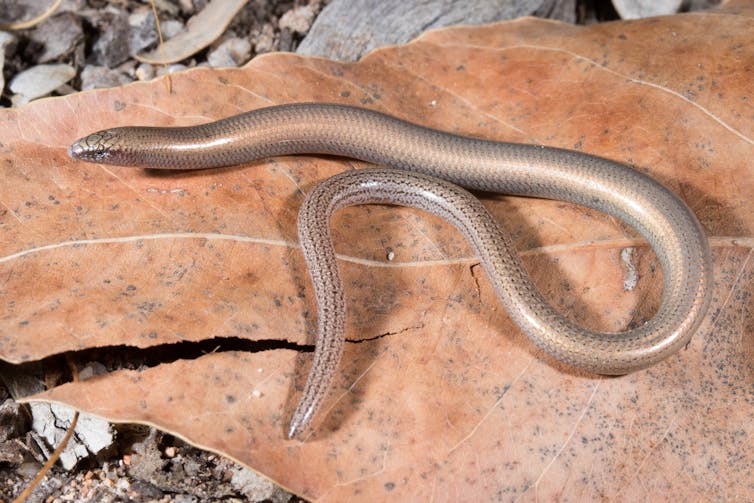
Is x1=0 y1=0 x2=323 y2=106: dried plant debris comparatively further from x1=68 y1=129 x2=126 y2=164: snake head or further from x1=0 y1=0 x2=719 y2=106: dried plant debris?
x1=68 y1=129 x2=126 y2=164: snake head

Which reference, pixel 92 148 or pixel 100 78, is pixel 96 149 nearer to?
pixel 92 148

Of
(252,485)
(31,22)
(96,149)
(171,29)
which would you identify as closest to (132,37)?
(171,29)

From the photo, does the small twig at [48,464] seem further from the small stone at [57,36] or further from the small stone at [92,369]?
the small stone at [57,36]

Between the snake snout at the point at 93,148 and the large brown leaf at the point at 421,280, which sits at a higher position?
the snake snout at the point at 93,148

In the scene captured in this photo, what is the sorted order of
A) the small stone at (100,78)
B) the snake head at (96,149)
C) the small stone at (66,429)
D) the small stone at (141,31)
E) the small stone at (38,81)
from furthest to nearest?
the small stone at (141,31), the small stone at (100,78), the small stone at (38,81), the snake head at (96,149), the small stone at (66,429)

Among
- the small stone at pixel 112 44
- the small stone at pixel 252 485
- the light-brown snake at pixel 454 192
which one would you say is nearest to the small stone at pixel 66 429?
the small stone at pixel 252 485

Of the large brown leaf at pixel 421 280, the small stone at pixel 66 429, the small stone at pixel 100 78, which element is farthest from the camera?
the small stone at pixel 100 78
